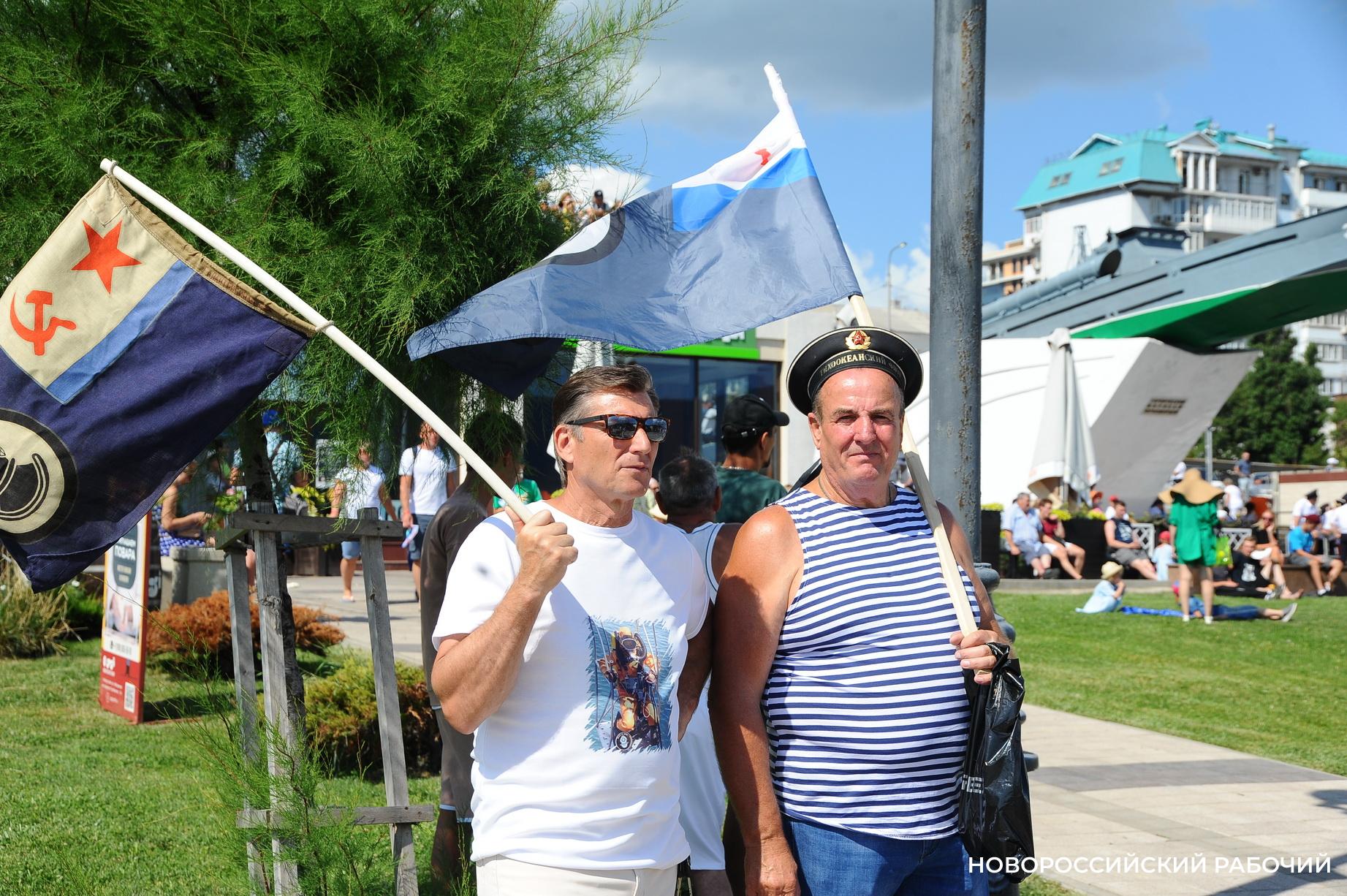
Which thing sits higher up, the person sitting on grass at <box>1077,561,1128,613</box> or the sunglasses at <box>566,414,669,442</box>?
the sunglasses at <box>566,414,669,442</box>

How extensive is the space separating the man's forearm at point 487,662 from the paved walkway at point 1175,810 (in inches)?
150

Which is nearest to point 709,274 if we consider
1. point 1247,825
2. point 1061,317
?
point 1247,825

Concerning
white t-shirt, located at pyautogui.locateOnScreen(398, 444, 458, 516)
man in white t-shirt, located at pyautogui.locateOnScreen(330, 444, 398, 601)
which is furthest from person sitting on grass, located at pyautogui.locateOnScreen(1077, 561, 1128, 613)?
man in white t-shirt, located at pyautogui.locateOnScreen(330, 444, 398, 601)

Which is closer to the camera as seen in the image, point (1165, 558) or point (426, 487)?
point (426, 487)

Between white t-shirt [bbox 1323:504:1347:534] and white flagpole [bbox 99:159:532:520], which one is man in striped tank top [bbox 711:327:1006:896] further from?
white t-shirt [bbox 1323:504:1347:534]

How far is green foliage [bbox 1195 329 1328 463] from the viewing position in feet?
222

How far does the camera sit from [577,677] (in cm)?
267

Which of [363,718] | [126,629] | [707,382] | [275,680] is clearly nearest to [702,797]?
[275,680]

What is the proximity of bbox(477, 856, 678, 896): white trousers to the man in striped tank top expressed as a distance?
0.36 metres

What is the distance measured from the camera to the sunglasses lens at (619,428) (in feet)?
9.36

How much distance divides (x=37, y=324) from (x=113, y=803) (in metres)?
3.79

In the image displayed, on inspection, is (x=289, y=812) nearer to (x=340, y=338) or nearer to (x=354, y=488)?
(x=354, y=488)

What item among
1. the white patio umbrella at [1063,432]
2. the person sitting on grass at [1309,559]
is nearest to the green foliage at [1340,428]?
the white patio umbrella at [1063,432]

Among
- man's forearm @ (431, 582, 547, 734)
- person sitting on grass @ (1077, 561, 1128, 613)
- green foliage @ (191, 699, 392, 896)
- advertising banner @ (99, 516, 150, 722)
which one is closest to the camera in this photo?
man's forearm @ (431, 582, 547, 734)
